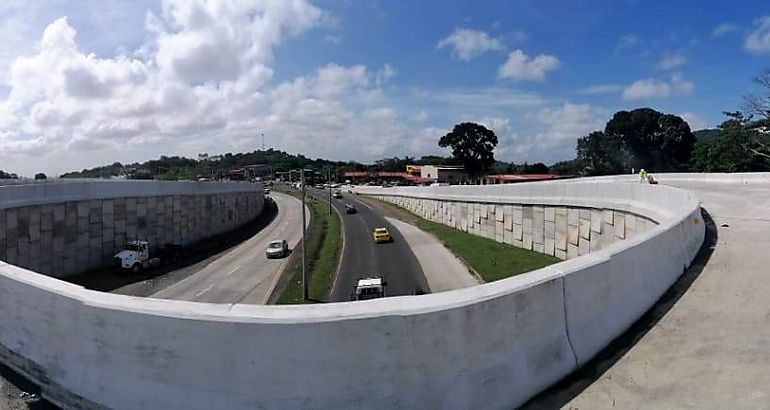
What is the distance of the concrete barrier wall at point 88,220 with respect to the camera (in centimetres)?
2488

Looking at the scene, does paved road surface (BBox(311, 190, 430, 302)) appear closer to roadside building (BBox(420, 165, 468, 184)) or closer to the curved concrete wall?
the curved concrete wall

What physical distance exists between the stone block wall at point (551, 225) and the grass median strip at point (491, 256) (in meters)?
0.60

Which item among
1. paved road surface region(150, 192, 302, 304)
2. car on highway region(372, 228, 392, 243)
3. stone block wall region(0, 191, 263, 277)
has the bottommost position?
paved road surface region(150, 192, 302, 304)

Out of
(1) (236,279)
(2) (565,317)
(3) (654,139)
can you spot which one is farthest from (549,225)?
(3) (654,139)

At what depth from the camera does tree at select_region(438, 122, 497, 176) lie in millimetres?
140125

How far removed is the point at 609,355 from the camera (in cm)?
568

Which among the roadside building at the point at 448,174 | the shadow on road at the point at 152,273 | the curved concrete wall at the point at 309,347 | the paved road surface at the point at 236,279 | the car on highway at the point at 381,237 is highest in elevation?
the roadside building at the point at 448,174

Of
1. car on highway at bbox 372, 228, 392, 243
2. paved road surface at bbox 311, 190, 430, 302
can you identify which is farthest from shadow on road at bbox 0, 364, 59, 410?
car on highway at bbox 372, 228, 392, 243

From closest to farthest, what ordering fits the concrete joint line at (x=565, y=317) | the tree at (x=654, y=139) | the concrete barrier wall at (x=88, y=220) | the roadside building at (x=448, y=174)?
the concrete joint line at (x=565, y=317)
the concrete barrier wall at (x=88, y=220)
the tree at (x=654, y=139)
the roadside building at (x=448, y=174)

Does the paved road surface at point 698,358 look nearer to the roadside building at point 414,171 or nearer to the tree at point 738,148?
the tree at point 738,148

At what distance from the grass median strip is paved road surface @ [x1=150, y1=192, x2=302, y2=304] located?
11.7 metres

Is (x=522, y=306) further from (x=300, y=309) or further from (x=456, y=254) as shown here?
(x=456, y=254)

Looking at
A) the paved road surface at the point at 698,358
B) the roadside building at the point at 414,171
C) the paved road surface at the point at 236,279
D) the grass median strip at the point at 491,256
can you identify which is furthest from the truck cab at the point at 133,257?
the roadside building at the point at 414,171

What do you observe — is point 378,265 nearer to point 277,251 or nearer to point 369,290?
point 277,251
